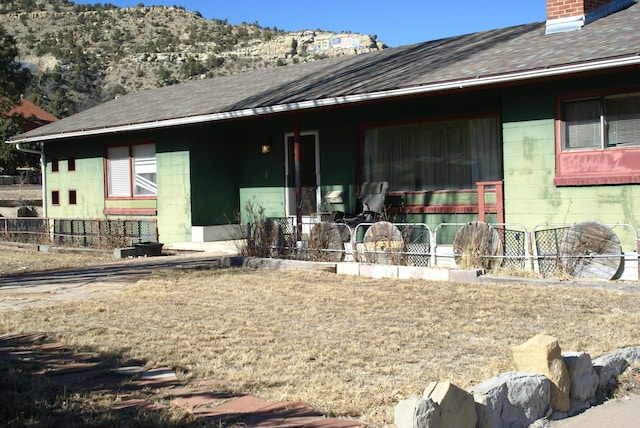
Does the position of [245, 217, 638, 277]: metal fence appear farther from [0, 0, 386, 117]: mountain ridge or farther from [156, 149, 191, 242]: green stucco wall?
[0, 0, 386, 117]: mountain ridge

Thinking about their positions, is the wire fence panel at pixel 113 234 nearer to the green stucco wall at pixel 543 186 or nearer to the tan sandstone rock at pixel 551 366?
the green stucco wall at pixel 543 186

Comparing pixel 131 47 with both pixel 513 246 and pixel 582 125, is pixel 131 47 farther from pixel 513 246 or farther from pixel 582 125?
pixel 513 246

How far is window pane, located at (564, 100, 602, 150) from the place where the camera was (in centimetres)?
1095

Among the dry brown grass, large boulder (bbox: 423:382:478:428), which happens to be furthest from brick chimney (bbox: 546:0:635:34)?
large boulder (bbox: 423:382:478:428)

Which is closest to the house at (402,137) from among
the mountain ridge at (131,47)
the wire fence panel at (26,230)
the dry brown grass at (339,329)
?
the wire fence panel at (26,230)

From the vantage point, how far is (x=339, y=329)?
6945 mm

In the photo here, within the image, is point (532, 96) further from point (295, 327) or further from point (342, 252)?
point (295, 327)

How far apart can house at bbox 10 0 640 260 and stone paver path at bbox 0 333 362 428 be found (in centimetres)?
756

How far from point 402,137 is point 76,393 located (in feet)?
34.2

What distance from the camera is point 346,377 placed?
5.25 metres

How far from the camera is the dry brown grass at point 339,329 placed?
17.0 ft

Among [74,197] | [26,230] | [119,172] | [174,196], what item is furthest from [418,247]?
[74,197]

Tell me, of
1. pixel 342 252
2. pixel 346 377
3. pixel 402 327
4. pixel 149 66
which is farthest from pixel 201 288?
pixel 149 66

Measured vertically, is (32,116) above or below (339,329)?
above
